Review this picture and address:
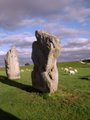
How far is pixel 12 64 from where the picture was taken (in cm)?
3597

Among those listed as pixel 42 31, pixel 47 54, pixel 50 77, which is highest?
pixel 42 31

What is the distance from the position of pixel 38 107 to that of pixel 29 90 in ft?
14.6

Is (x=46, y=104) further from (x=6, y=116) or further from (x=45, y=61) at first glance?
(x=45, y=61)

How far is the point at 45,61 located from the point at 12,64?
11.2 meters

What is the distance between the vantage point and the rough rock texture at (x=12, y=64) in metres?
35.7

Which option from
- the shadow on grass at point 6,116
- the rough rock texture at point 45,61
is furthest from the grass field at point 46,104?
the rough rock texture at point 45,61

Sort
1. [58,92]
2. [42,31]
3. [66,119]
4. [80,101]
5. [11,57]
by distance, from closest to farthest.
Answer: [66,119], [80,101], [58,92], [42,31], [11,57]

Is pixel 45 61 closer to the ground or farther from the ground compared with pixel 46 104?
farther from the ground

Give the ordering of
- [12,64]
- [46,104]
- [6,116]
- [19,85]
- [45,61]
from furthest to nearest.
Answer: [12,64]
[19,85]
[45,61]
[46,104]
[6,116]

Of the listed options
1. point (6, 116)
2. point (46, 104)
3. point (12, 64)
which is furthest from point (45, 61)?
point (12, 64)

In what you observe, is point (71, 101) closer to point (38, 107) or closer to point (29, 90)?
point (38, 107)

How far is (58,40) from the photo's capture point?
25.0 metres

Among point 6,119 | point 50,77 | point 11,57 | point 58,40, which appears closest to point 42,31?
point 58,40

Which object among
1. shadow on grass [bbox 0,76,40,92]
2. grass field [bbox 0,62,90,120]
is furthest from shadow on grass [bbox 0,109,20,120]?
shadow on grass [bbox 0,76,40,92]
